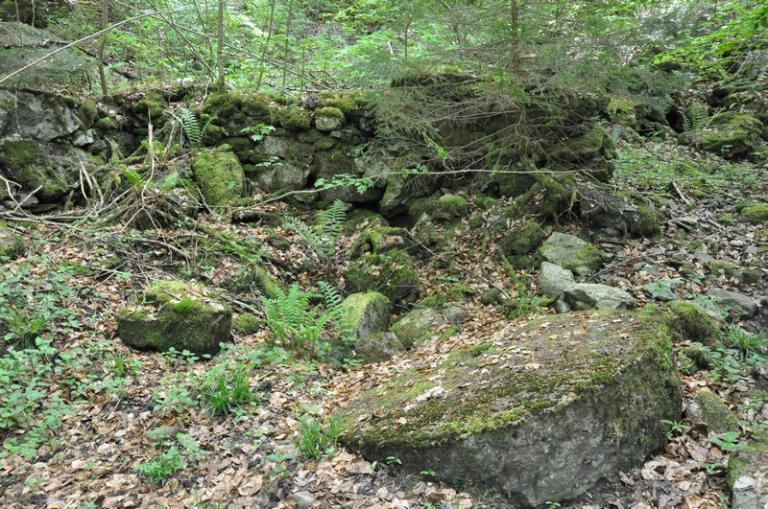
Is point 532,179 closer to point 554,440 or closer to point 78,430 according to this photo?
point 554,440

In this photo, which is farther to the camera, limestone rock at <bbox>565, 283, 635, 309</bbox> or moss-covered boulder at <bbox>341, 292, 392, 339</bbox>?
moss-covered boulder at <bbox>341, 292, 392, 339</bbox>

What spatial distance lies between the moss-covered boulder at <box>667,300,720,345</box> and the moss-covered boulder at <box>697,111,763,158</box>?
7522 mm

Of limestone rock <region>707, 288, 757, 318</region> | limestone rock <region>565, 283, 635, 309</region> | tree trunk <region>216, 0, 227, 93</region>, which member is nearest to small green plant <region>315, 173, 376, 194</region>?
tree trunk <region>216, 0, 227, 93</region>

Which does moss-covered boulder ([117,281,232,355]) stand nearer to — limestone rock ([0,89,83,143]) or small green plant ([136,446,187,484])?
small green plant ([136,446,187,484])

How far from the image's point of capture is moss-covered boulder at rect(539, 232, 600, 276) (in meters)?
6.88

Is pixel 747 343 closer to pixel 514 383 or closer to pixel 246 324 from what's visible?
pixel 514 383

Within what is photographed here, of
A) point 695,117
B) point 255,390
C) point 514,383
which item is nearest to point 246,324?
point 255,390

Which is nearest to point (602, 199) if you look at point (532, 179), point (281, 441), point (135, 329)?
point (532, 179)

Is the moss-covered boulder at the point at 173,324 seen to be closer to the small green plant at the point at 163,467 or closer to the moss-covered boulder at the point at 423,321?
the small green plant at the point at 163,467

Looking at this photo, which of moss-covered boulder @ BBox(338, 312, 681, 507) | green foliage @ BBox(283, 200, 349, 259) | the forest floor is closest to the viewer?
moss-covered boulder @ BBox(338, 312, 681, 507)

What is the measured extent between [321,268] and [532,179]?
152 inches

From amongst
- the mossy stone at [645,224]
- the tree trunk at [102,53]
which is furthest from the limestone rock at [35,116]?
the mossy stone at [645,224]

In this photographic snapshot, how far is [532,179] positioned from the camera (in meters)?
8.26

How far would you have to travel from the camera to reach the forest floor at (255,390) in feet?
11.6
